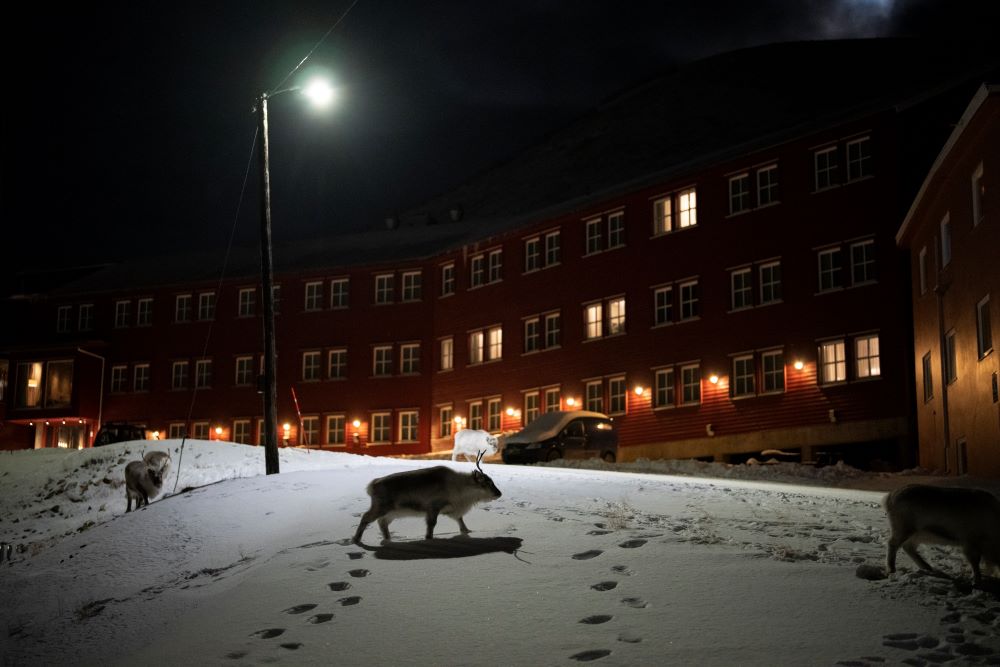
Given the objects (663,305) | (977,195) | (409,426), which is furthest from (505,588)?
(409,426)

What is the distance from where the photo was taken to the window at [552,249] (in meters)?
43.8

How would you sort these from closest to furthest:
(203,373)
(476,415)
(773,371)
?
(773,371), (476,415), (203,373)

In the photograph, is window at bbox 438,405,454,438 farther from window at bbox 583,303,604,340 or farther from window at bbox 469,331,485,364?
window at bbox 583,303,604,340

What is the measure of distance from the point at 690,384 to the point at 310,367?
20.5 meters

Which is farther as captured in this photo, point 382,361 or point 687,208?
point 382,361

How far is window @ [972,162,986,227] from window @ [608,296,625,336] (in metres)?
18.0

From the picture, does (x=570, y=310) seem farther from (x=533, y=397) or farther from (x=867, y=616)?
(x=867, y=616)

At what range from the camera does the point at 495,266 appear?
46656 mm

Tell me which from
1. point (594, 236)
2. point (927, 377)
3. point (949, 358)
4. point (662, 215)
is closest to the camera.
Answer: point (949, 358)

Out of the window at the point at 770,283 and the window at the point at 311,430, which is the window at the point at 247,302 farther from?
the window at the point at 770,283

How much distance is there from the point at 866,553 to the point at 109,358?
50491 mm

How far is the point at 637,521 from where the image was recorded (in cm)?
1233

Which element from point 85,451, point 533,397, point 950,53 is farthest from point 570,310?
point 950,53

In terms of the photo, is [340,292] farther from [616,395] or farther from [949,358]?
[949,358]
